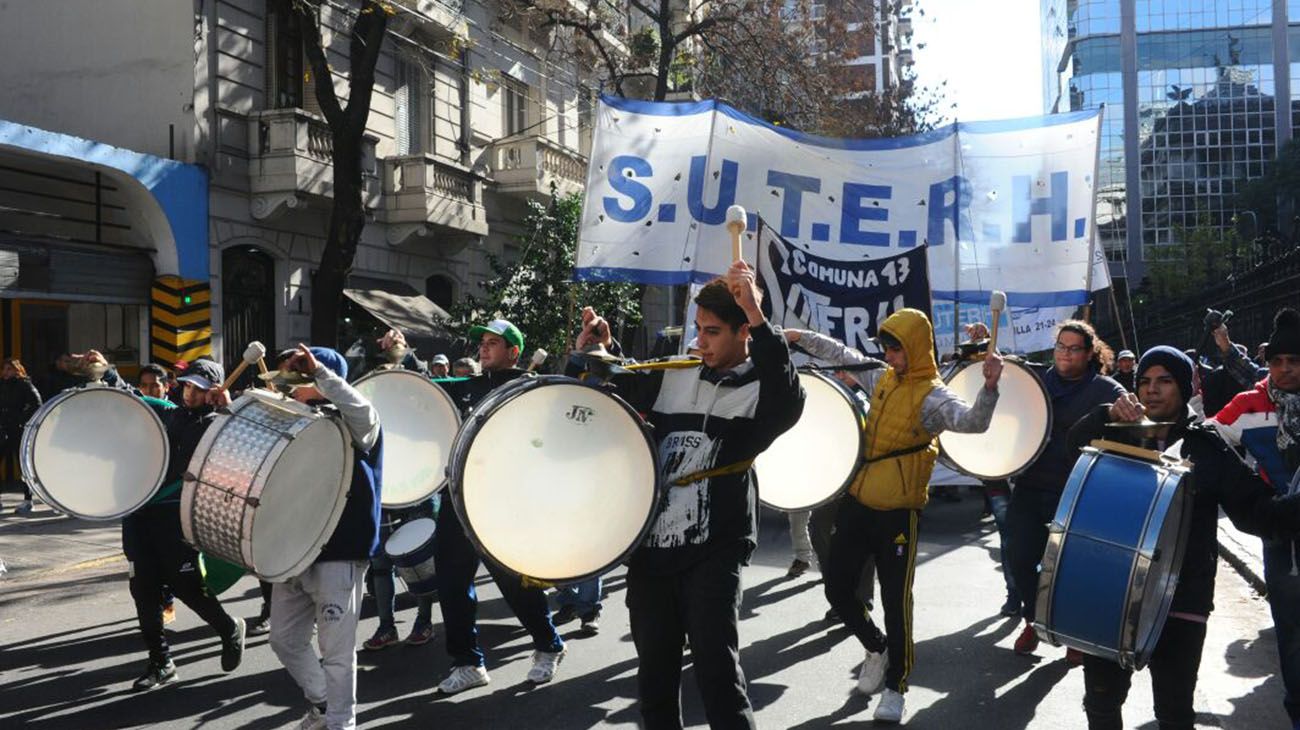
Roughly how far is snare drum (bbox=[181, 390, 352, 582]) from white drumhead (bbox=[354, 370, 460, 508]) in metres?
1.16

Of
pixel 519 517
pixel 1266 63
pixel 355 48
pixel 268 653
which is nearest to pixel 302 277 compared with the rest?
pixel 355 48

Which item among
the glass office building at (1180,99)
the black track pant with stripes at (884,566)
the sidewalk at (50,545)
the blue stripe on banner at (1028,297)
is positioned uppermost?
the glass office building at (1180,99)

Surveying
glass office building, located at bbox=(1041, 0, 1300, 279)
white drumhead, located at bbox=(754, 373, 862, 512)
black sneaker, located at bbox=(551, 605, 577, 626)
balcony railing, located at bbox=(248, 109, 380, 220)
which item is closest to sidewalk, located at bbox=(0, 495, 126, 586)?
black sneaker, located at bbox=(551, 605, 577, 626)

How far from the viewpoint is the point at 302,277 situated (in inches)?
770

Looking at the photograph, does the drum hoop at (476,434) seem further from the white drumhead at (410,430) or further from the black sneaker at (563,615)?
the black sneaker at (563,615)

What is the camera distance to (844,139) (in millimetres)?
10914

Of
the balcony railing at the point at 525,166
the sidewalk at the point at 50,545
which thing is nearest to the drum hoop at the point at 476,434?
the sidewalk at the point at 50,545

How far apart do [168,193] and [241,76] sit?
245 centimetres

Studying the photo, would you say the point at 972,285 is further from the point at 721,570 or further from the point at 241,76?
the point at 241,76

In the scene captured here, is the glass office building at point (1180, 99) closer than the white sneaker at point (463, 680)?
No

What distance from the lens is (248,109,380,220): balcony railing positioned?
1806 centimetres

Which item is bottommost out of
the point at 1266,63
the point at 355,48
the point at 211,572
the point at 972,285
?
the point at 211,572

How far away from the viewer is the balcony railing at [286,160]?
18.1m

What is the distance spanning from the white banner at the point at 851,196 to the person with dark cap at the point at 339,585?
507cm
